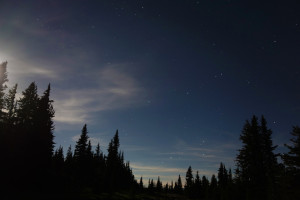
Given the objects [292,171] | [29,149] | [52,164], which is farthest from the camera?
[52,164]

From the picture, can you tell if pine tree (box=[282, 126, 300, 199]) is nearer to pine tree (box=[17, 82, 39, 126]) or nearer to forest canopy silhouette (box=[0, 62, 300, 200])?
forest canopy silhouette (box=[0, 62, 300, 200])

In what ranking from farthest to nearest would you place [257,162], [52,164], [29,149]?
[52,164] < [29,149] < [257,162]

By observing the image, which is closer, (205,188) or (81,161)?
(81,161)

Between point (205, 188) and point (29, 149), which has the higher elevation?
point (29, 149)

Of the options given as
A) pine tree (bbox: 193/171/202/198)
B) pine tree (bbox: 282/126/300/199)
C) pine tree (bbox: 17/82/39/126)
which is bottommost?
pine tree (bbox: 193/171/202/198)

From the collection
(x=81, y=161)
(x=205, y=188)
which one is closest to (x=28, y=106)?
(x=81, y=161)

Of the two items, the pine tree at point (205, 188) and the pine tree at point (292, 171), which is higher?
the pine tree at point (292, 171)

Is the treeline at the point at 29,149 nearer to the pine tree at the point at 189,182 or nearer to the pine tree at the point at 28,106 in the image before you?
the pine tree at the point at 28,106

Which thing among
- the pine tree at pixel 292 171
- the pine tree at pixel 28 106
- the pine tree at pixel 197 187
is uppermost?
the pine tree at pixel 28 106

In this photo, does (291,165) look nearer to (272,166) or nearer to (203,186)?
(272,166)

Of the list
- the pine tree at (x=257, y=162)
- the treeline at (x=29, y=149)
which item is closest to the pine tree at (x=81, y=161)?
the treeline at (x=29, y=149)

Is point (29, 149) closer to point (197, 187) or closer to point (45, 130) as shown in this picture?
point (45, 130)

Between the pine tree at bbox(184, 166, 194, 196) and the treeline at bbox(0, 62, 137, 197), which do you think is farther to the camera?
the pine tree at bbox(184, 166, 194, 196)

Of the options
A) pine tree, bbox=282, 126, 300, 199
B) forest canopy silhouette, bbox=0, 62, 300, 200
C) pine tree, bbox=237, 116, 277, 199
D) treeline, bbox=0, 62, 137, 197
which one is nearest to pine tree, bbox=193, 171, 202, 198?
forest canopy silhouette, bbox=0, 62, 300, 200
